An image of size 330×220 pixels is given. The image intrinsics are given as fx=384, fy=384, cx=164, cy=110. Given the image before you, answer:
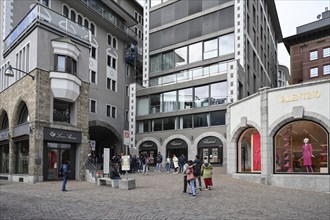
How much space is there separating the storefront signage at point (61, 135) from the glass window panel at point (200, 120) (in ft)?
49.3

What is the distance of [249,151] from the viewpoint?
2422 centimetres

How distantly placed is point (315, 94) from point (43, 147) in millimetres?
16216

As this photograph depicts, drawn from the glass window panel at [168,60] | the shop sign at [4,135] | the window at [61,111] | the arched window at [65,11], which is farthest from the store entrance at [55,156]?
the glass window panel at [168,60]

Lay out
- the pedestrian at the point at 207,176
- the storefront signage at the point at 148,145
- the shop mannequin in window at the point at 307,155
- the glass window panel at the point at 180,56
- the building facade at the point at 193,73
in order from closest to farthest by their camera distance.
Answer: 1. the pedestrian at the point at 207,176
2. the shop mannequin in window at the point at 307,155
3. the building facade at the point at 193,73
4. the storefront signage at the point at 148,145
5. the glass window panel at the point at 180,56

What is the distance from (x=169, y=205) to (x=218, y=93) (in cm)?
2426

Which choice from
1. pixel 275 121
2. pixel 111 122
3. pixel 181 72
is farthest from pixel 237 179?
pixel 111 122

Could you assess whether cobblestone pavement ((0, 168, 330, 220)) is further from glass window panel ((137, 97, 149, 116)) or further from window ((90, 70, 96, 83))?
window ((90, 70, 96, 83))

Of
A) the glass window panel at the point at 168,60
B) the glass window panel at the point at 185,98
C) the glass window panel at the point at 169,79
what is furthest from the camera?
the glass window panel at the point at 168,60

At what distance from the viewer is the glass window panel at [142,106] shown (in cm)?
4332

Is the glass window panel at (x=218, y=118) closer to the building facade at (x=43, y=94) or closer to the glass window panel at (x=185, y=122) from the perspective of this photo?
the glass window panel at (x=185, y=122)

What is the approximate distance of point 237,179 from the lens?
23656mm

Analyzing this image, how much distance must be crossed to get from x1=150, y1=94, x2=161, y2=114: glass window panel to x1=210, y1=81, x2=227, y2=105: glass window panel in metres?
7.26

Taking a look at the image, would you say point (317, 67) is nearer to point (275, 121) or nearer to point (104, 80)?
point (104, 80)

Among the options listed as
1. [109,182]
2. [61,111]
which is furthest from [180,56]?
[109,182]
